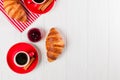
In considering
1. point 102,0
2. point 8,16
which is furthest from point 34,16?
point 102,0

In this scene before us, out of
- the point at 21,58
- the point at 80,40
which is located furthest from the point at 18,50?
the point at 80,40

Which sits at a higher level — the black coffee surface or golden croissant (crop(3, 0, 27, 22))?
golden croissant (crop(3, 0, 27, 22))

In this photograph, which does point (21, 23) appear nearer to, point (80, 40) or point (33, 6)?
point (33, 6)

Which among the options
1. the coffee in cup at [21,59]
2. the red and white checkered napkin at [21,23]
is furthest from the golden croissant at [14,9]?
the coffee in cup at [21,59]

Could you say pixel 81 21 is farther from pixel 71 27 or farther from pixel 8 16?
pixel 8 16

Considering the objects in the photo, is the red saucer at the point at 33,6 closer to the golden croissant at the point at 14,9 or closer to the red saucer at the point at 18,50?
the golden croissant at the point at 14,9

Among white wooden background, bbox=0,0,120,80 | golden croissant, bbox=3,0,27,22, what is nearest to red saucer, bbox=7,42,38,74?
white wooden background, bbox=0,0,120,80

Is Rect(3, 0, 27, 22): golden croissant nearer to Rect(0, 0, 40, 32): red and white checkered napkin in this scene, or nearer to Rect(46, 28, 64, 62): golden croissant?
Rect(0, 0, 40, 32): red and white checkered napkin
